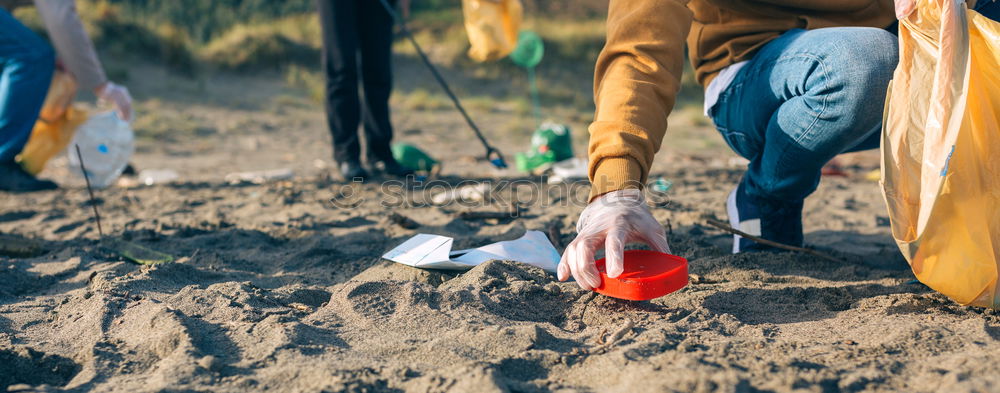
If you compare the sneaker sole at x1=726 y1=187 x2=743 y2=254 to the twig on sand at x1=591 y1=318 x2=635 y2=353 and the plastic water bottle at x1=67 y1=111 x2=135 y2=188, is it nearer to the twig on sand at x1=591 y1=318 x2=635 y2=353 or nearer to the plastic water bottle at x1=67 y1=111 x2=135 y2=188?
the twig on sand at x1=591 y1=318 x2=635 y2=353

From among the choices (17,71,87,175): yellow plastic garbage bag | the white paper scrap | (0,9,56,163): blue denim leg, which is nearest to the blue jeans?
the white paper scrap

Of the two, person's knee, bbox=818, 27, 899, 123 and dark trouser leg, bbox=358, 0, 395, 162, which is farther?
dark trouser leg, bbox=358, 0, 395, 162

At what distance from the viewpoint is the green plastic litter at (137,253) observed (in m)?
2.16

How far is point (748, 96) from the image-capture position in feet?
6.35

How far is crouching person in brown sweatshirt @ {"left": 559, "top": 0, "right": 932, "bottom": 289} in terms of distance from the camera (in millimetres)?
1579

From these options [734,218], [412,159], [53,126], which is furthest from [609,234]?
[53,126]

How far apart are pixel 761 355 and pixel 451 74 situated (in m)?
8.41

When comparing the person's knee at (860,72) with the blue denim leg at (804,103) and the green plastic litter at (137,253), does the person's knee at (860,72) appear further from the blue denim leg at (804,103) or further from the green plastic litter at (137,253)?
the green plastic litter at (137,253)

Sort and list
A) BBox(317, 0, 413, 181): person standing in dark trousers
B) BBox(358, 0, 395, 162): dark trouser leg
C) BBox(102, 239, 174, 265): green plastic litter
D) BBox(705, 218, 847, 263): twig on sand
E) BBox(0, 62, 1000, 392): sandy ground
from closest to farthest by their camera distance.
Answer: BBox(0, 62, 1000, 392): sandy ground
BBox(705, 218, 847, 263): twig on sand
BBox(102, 239, 174, 265): green plastic litter
BBox(317, 0, 413, 181): person standing in dark trousers
BBox(358, 0, 395, 162): dark trouser leg

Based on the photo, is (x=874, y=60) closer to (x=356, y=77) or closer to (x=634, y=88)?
(x=634, y=88)

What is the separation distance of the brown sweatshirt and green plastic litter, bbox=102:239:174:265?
1286 millimetres

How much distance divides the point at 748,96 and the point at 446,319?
0.98m

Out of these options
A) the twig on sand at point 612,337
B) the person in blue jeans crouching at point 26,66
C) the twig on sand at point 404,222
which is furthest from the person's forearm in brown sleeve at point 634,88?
the person in blue jeans crouching at point 26,66

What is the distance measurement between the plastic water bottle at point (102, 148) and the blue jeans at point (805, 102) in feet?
9.81
